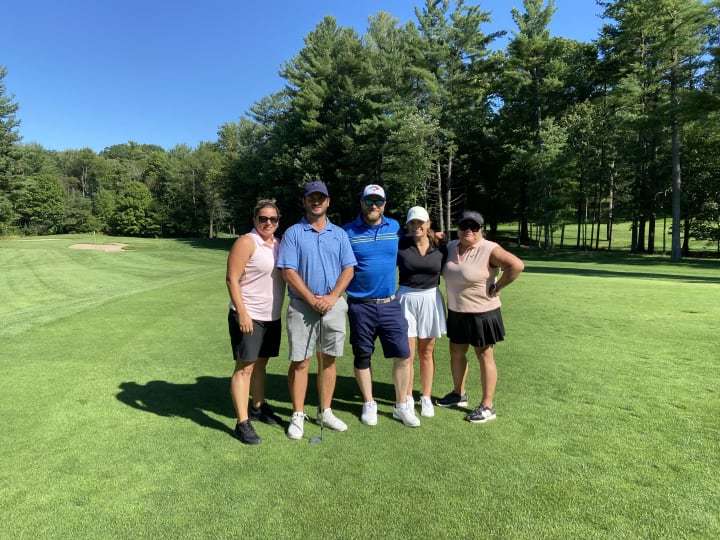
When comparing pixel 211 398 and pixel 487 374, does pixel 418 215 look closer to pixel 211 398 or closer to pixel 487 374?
pixel 487 374

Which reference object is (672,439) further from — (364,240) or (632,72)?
(632,72)

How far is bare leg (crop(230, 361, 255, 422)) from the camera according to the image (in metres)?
3.52

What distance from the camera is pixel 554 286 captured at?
38.1 ft

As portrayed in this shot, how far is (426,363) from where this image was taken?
13.6 ft

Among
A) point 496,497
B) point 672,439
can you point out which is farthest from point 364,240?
point 672,439

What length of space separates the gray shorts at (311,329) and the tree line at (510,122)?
89.3 feet

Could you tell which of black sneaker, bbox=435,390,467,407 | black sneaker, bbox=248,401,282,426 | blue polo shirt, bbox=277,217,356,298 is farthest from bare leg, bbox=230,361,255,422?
black sneaker, bbox=435,390,467,407

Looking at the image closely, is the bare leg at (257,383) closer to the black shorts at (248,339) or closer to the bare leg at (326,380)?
the black shorts at (248,339)

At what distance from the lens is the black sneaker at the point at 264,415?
3.82 m

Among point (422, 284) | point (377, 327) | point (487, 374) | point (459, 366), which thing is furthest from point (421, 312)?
point (487, 374)

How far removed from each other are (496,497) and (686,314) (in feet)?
23.6

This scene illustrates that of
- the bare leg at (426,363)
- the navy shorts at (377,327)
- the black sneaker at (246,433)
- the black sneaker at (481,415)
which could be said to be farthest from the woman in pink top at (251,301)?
the black sneaker at (481,415)

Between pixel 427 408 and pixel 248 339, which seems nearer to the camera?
pixel 248 339

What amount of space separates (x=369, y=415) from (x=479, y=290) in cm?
150
